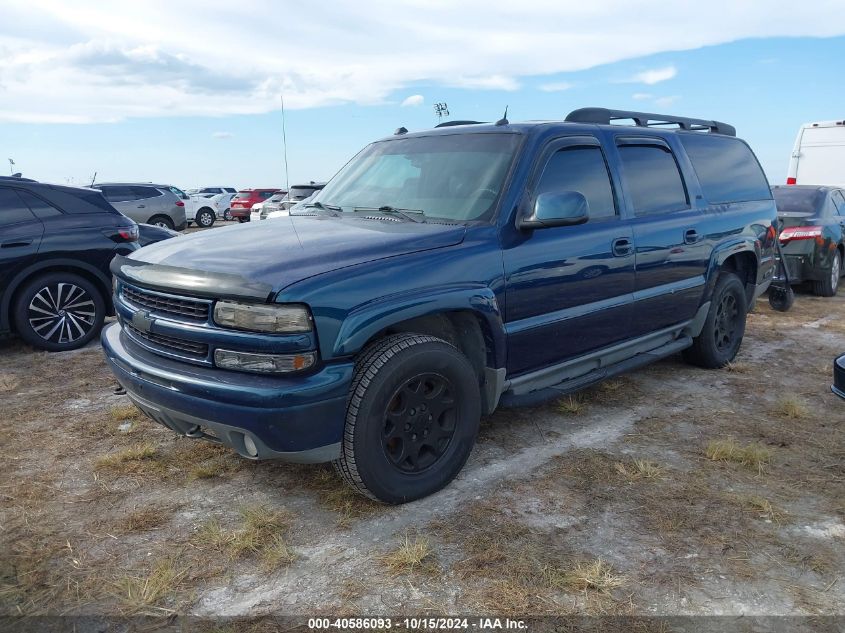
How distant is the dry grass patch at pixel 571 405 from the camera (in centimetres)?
462

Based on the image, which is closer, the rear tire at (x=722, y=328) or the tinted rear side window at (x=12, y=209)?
the rear tire at (x=722, y=328)

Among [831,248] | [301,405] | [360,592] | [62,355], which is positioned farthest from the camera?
[831,248]

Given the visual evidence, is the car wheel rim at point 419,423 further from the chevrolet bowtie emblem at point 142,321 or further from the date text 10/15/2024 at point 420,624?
the chevrolet bowtie emblem at point 142,321

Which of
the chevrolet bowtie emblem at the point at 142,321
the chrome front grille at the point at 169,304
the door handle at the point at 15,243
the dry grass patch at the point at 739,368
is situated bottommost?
the dry grass patch at the point at 739,368

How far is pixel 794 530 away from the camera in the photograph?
3.07m

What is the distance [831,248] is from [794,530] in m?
7.53

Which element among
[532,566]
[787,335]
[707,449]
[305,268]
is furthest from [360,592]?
[787,335]

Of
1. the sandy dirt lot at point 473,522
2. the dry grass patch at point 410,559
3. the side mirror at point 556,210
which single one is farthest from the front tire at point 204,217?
the dry grass patch at point 410,559

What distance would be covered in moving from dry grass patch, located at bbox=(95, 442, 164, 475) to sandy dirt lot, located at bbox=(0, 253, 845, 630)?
0.04 ft

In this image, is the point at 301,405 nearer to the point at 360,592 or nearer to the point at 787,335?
the point at 360,592

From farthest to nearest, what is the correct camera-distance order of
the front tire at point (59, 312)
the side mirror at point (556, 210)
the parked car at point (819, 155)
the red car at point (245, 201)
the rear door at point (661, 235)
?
the red car at point (245, 201) → the parked car at point (819, 155) → the front tire at point (59, 312) → the rear door at point (661, 235) → the side mirror at point (556, 210)

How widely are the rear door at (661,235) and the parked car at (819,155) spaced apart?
1008 cm

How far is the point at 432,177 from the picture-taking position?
4020 millimetres

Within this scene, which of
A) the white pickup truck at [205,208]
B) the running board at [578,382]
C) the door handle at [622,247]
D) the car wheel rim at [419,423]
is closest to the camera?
the car wheel rim at [419,423]
